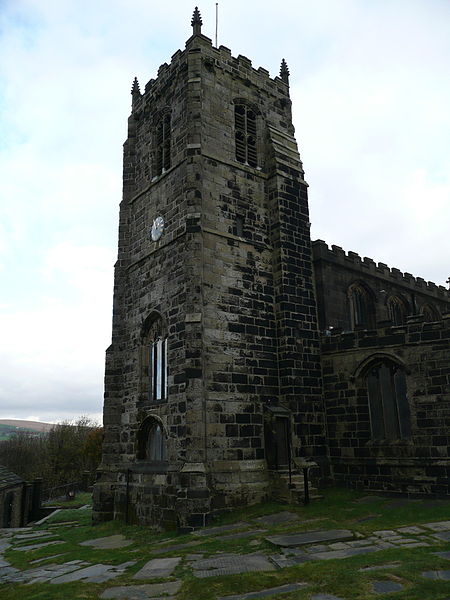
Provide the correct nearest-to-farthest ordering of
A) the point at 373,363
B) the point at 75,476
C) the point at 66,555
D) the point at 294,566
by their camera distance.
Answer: the point at 294,566
the point at 66,555
the point at 373,363
the point at 75,476

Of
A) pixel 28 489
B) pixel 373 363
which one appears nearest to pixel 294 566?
pixel 373 363

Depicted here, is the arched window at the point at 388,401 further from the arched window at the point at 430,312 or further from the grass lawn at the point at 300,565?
the arched window at the point at 430,312

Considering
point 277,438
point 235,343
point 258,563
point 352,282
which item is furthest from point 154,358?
point 258,563

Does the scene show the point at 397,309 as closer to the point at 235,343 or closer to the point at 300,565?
the point at 235,343

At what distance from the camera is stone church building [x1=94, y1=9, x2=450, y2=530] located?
1562cm

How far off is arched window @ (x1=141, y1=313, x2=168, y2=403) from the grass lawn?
4488mm

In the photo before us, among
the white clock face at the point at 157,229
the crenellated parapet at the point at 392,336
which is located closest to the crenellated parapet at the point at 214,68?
the white clock face at the point at 157,229

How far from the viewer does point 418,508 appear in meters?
13.7

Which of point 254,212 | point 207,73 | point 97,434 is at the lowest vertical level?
point 97,434

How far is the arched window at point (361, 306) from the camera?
22703 millimetres

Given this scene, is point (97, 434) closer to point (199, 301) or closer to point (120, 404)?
point (120, 404)

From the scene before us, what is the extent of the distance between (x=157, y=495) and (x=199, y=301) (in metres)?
6.27

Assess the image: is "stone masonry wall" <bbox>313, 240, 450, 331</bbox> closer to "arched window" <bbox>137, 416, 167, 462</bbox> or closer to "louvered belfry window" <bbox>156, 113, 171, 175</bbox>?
"louvered belfry window" <bbox>156, 113, 171, 175</bbox>

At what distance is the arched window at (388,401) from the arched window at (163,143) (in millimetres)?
10963
